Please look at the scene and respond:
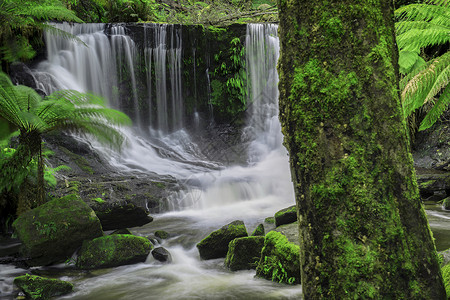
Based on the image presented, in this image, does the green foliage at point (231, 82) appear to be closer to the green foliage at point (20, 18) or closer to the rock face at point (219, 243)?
the green foliage at point (20, 18)

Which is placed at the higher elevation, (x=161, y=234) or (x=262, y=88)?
(x=262, y=88)

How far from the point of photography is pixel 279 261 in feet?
13.0

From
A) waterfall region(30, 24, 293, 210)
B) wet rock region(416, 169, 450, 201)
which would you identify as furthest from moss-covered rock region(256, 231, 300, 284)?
wet rock region(416, 169, 450, 201)

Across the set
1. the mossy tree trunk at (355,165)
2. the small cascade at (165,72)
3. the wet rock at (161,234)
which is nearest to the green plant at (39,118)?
the wet rock at (161,234)

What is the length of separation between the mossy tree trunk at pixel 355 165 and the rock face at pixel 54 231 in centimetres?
443

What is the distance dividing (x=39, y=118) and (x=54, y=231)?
1.71 m

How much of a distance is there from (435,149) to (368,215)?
11919 mm

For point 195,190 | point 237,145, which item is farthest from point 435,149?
point 195,190

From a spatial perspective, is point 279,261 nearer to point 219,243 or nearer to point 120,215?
point 219,243

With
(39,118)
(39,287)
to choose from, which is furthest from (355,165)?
(39,118)

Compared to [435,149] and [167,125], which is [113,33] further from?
[435,149]

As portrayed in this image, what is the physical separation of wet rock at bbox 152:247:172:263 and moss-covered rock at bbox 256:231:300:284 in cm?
158

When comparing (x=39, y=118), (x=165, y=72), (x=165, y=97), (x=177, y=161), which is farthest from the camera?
(x=165, y=97)

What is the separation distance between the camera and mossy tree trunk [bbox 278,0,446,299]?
1.47 m
